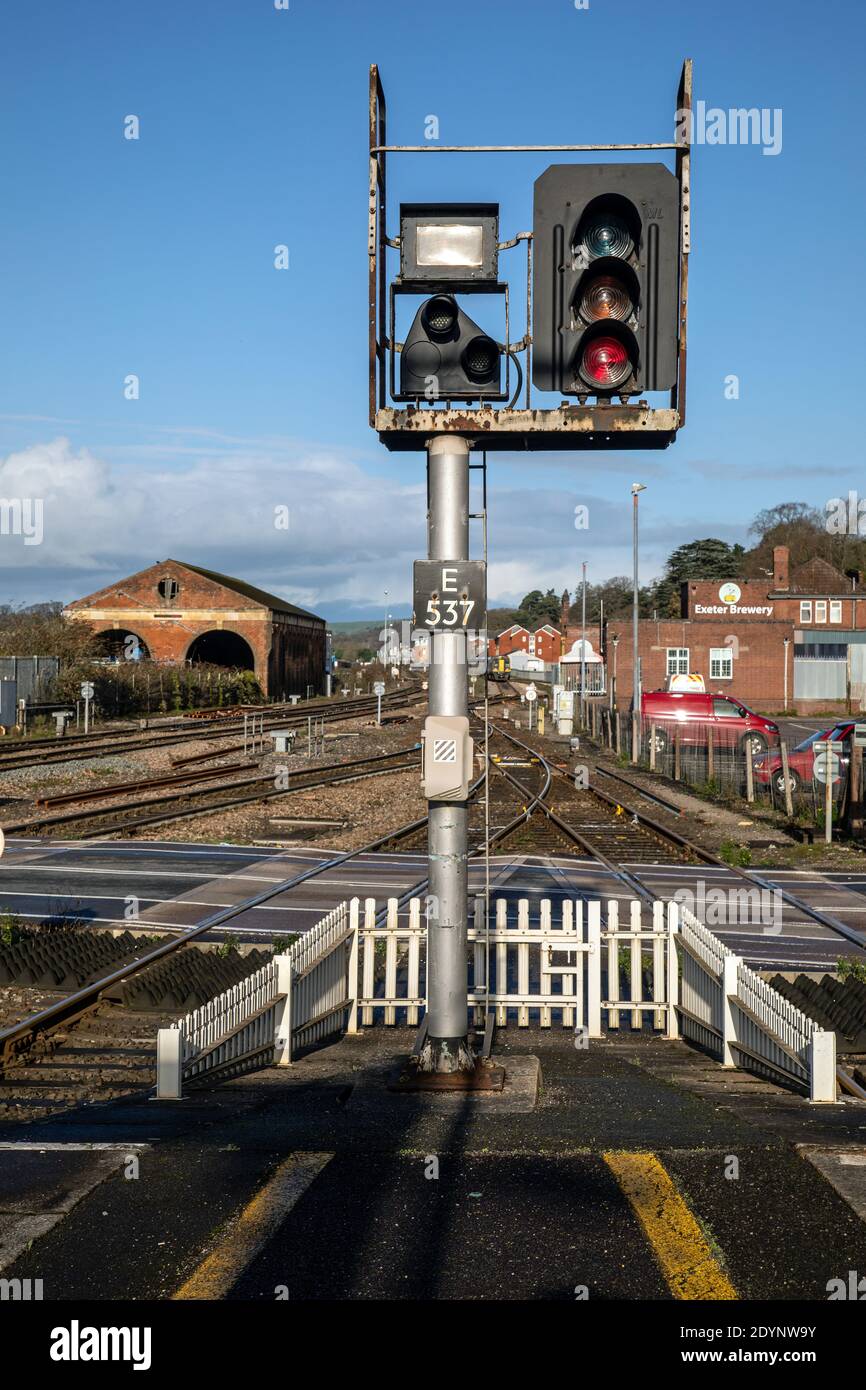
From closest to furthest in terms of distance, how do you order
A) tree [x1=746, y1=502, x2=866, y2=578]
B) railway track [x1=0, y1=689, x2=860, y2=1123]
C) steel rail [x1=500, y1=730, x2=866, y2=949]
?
railway track [x1=0, y1=689, x2=860, y2=1123] < steel rail [x1=500, y1=730, x2=866, y2=949] < tree [x1=746, y1=502, x2=866, y2=578]

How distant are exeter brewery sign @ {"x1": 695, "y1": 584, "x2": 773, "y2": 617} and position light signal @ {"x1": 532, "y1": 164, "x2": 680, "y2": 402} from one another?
64695 millimetres

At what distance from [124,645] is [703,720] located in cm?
4037

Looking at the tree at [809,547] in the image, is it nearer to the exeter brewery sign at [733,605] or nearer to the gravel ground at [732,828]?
the exeter brewery sign at [733,605]

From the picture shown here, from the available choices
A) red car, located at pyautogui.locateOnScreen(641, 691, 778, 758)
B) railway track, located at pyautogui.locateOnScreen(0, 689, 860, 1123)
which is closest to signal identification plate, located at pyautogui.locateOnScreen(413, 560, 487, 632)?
railway track, located at pyautogui.locateOnScreen(0, 689, 860, 1123)

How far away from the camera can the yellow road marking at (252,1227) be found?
166 inches

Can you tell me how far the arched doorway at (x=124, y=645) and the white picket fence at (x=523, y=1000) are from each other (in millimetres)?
54696

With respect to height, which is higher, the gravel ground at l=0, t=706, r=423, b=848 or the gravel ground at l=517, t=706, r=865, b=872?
the gravel ground at l=0, t=706, r=423, b=848

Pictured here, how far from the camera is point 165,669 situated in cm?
5581

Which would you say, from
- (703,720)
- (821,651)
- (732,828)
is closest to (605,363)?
(732,828)

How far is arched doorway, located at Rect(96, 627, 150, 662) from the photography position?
63531 millimetres

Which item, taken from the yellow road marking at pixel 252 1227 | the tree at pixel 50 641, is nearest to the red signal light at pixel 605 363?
the yellow road marking at pixel 252 1227

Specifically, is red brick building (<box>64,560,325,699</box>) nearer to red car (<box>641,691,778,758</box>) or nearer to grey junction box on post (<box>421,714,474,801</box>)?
red car (<box>641,691,778,758</box>)

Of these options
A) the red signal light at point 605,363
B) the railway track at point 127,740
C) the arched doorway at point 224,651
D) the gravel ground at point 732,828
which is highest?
the red signal light at point 605,363

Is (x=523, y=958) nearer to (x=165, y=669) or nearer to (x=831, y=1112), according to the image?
(x=831, y=1112)
